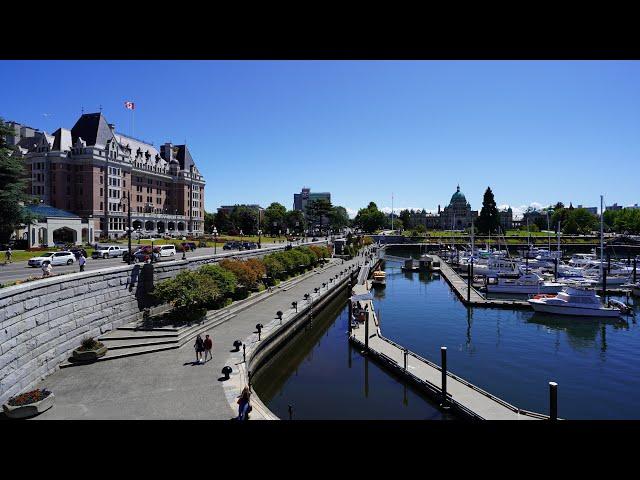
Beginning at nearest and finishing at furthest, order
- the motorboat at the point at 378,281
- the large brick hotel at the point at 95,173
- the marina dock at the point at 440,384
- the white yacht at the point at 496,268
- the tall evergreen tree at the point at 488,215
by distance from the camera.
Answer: the marina dock at the point at 440,384 < the motorboat at the point at 378,281 < the white yacht at the point at 496,268 < the large brick hotel at the point at 95,173 < the tall evergreen tree at the point at 488,215

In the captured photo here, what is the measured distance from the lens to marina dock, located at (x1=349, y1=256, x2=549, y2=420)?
697 inches

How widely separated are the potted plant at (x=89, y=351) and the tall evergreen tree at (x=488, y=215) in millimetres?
139867

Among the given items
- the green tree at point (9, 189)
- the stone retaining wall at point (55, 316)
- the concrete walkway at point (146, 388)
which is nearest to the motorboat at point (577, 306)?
the concrete walkway at point (146, 388)

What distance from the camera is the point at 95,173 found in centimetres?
8619

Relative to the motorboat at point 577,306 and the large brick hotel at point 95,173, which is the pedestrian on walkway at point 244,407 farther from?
the large brick hotel at point 95,173

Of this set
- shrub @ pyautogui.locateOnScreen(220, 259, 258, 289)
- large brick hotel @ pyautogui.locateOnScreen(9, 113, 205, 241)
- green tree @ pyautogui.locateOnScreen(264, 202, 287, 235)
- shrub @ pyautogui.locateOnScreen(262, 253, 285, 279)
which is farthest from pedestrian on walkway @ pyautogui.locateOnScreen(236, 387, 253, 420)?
green tree @ pyautogui.locateOnScreen(264, 202, 287, 235)

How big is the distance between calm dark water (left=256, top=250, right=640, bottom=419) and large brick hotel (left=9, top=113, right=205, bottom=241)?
2593 inches

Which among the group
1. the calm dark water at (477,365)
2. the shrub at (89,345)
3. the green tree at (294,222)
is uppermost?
the green tree at (294,222)

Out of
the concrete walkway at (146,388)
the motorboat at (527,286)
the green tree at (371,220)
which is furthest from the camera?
the green tree at (371,220)

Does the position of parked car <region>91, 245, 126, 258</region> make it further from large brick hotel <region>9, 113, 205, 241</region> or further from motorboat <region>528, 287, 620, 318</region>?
→ motorboat <region>528, 287, 620, 318</region>

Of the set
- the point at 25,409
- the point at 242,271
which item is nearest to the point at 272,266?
the point at 242,271

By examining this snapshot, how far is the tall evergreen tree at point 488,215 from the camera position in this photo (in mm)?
143500
